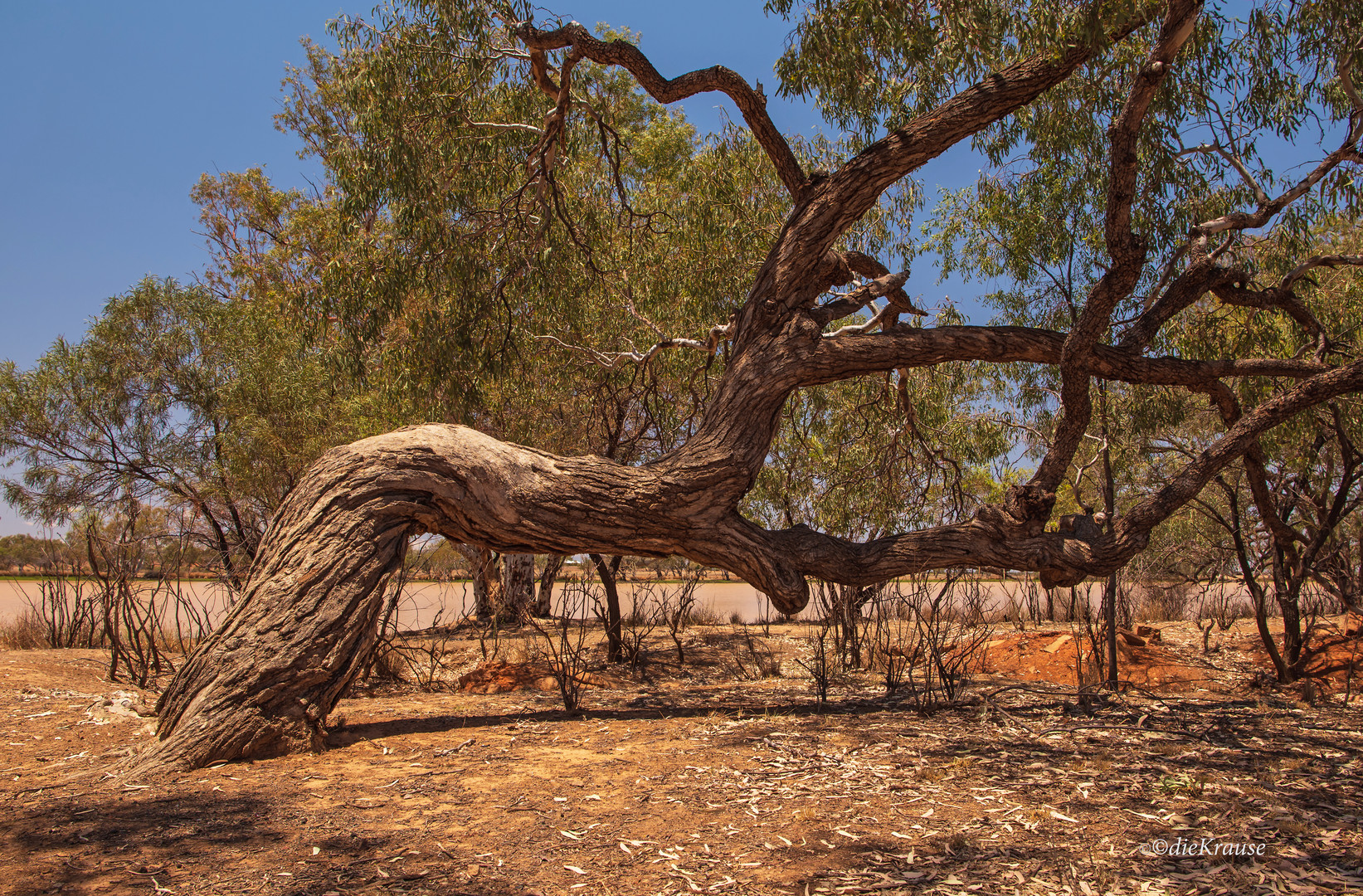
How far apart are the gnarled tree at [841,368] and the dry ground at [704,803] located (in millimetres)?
722

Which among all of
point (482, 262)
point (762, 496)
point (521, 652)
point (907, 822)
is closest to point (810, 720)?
point (907, 822)

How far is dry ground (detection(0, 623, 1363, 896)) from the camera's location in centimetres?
271

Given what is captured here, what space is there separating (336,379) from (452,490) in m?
5.12

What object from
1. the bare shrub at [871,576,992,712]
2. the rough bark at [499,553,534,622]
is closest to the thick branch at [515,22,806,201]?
the bare shrub at [871,576,992,712]

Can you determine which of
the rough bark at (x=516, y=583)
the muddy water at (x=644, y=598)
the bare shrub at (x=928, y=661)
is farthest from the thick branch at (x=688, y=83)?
the rough bark at (x=516, y=583)

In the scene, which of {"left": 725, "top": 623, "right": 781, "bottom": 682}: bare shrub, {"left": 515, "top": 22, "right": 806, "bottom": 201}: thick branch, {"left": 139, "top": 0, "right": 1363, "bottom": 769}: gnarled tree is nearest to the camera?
{"left": 139, "top": 0, "right": 1363, "bottom": 769}: gnarled tree

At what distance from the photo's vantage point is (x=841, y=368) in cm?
563

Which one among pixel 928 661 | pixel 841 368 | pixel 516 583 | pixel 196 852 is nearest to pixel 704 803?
pixel 196 852

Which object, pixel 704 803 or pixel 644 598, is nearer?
pixel 704 803

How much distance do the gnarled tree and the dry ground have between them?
0.72 metres

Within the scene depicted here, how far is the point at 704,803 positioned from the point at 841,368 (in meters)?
3.14

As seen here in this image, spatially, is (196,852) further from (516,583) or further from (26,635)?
(516,583)

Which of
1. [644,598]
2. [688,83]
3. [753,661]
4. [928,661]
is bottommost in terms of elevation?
[753,661]

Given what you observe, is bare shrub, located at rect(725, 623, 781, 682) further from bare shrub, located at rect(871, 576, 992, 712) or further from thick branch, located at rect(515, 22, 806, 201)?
thick branch, located at rect(515, 22, 806, 201)
